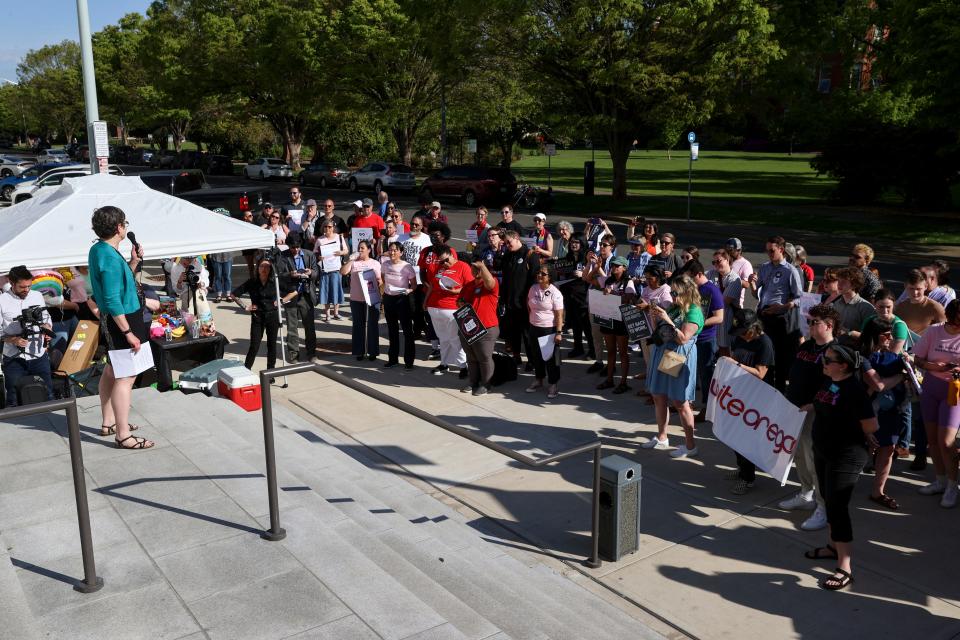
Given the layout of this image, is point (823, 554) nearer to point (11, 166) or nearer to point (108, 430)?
point (108, 430)

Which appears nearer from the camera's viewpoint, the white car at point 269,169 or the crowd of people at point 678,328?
the crowd of people at point 678,328

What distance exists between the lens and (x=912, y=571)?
20.7ft

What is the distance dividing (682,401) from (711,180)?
39.7m

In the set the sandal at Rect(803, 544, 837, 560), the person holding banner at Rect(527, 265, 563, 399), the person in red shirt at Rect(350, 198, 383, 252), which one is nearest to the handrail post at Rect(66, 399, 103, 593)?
the sandal at Rect(803, 544, 837, 560)

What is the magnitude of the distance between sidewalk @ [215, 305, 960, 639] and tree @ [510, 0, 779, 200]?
21.6 metres

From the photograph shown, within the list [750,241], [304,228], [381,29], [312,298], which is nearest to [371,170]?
[381,29]

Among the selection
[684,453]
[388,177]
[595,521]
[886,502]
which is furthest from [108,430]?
[388,177]

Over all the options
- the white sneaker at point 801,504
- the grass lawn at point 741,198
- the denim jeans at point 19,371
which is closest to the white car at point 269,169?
the grass lawn at point 741,198

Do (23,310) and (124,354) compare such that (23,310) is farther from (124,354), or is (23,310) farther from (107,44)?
(107,44)

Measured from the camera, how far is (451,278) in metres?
11.0

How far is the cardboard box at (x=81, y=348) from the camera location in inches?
383

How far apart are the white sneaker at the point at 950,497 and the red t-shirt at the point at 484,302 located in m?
5.22

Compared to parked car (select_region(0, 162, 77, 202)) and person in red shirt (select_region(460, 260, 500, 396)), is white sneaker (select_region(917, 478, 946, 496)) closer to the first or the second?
person in red shirt (select_region(460, 260, 500, 396))

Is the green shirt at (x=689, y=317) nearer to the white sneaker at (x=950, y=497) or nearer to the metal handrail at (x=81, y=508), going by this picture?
the white sneaker at (x=950, y=497)
